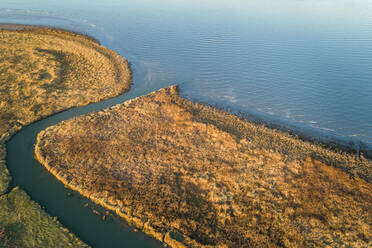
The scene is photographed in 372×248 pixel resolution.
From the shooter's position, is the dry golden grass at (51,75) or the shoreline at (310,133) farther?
the dry golden grass at (51,75)

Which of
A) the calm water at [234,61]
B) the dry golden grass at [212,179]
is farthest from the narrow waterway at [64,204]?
the dry golden grass at [212,179]

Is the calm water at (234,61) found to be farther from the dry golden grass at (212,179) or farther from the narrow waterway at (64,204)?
the dry golden grass at (212,179)

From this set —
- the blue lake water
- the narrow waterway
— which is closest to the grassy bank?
the narrow waterway

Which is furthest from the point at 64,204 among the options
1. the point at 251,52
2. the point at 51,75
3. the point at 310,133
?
the point at 251,52

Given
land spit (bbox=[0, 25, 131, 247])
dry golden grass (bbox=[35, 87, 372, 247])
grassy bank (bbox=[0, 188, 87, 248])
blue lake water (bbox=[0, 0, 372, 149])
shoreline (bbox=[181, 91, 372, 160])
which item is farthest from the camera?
blue lake water (bbox=[0, 0, 372, 149])

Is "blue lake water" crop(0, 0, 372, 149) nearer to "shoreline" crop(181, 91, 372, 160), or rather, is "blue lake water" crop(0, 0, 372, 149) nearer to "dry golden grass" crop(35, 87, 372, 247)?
"shoreline" crop(181, 91, 372, 160)
